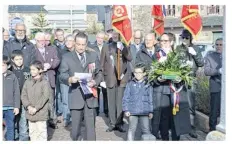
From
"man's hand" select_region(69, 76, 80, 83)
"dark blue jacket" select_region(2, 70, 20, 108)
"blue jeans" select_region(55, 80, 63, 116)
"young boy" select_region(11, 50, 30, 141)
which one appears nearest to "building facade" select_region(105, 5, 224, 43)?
"blue jeans" select_region(55, 80, 63, 116)

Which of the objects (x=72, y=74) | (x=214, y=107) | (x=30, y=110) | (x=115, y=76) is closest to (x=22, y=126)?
(x=30, y=110)

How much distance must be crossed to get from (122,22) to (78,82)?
2.00m

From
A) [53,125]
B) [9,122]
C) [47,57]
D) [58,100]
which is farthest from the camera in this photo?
[58,100]

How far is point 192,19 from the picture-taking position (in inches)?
290

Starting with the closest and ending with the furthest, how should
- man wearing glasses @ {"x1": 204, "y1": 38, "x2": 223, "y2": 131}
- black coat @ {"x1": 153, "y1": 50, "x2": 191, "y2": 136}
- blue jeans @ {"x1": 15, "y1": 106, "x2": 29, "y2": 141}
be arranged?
black coat @ {"x1": 153, "y1": 50, "x2": 191, "y2": 136} → blue jeans @ {"x1": 15, "y1": 106, "x2": 29, "y2": 141} → man wearing glasses @ {"x1": 204, "y1": 38, "x2": 223, "y2": 131}

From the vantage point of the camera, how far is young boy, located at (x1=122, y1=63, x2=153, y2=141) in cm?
653

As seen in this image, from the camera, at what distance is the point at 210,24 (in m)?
40.2

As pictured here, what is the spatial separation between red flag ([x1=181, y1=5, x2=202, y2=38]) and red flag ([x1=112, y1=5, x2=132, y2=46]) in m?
1.04

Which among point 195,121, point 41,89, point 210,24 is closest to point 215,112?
point 195,121

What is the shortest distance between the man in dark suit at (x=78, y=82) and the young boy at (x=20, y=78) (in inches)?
38.4

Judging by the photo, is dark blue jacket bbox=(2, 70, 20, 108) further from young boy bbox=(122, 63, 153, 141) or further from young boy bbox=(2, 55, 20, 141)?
young boy bbox=(122, 63, 153, 141)

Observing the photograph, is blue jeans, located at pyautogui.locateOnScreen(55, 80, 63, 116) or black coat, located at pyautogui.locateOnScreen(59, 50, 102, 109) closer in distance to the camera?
black coat, located at pyautogui.locateOnScreen(59, 50, 102, 109)

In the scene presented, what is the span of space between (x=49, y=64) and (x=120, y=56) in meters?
1.40

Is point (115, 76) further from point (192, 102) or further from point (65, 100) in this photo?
point (192, 102)
